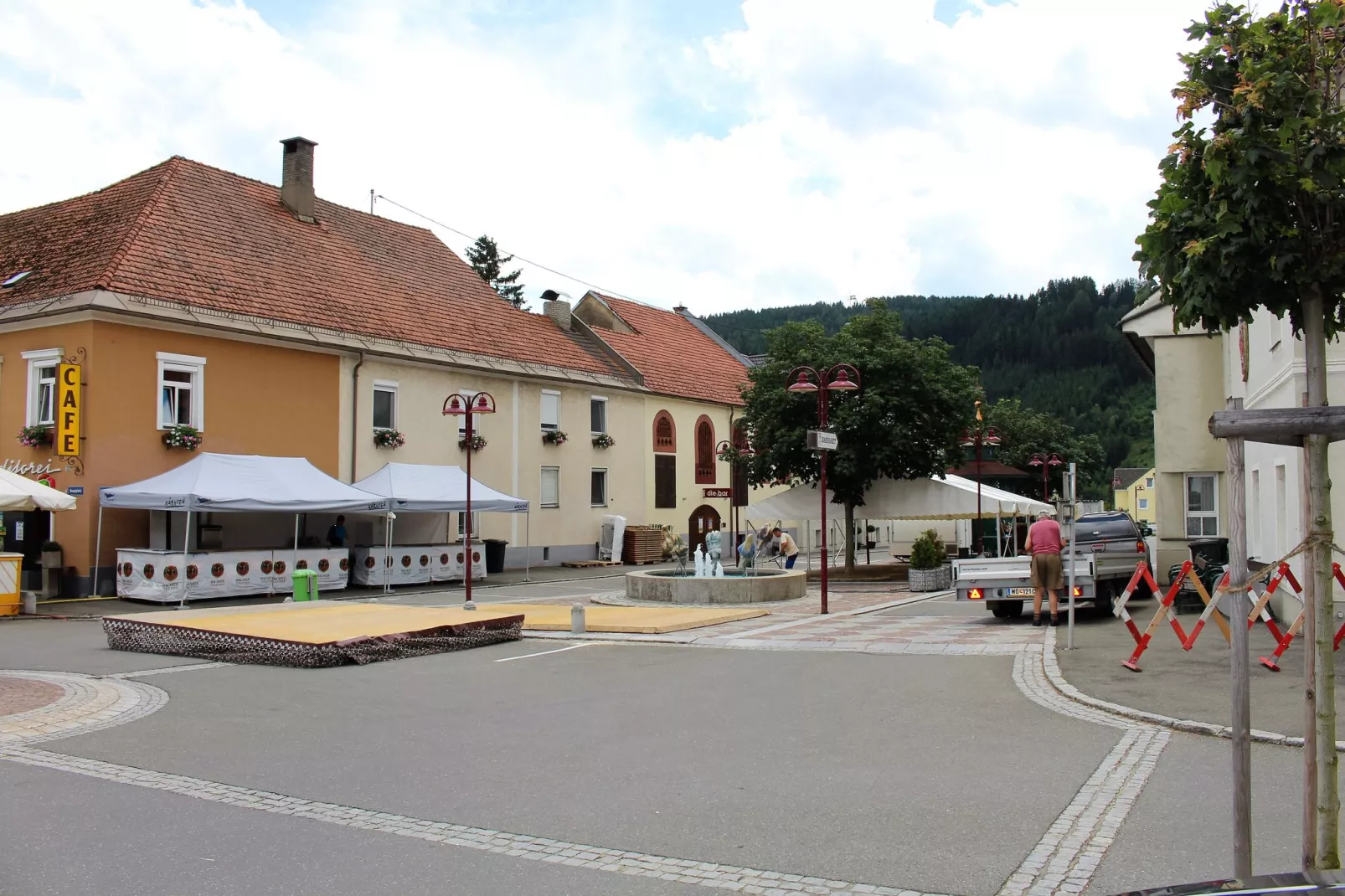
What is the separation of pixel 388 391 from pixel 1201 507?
21.6 metres

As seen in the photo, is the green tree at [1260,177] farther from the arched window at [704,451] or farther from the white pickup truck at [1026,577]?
the arched window at [704,451]

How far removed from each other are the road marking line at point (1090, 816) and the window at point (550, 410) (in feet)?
99.3

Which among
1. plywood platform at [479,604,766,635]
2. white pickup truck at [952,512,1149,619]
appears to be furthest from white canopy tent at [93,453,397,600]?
white pickup truck at [952,512,1149,619]

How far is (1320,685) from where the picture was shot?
4.41m

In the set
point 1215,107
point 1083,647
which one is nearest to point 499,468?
point 1083,647

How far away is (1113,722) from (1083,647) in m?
5.04

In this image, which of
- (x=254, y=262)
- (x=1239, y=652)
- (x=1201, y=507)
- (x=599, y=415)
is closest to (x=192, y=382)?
(x=254, y=262)

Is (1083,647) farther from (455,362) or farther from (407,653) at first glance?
(455,362)

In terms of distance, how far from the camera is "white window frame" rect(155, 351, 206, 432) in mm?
26281

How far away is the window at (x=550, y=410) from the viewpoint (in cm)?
3922

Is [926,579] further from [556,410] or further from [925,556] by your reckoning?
[556,410]

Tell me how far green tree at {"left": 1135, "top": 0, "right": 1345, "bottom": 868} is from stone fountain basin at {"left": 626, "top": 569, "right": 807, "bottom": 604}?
51.9 ft

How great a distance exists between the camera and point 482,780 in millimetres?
7523

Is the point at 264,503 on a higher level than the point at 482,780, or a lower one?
higher
